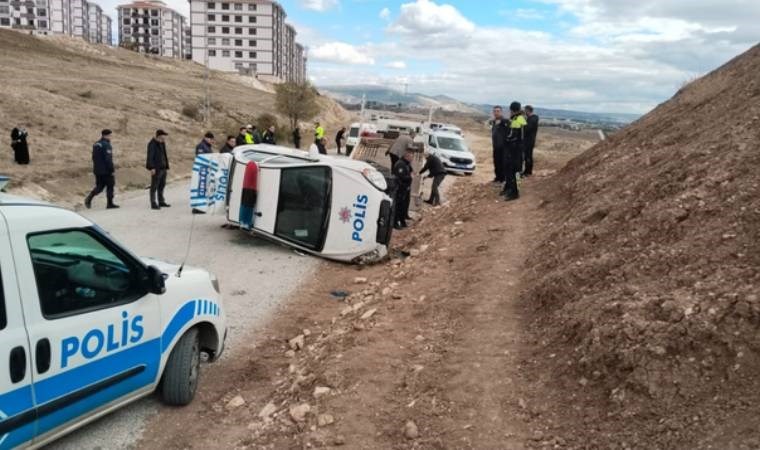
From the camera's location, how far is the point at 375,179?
1100 centimetres

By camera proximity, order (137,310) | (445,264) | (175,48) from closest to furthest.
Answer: (137,310) → (445,264) → (175,48)

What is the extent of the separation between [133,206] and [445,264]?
364 inches

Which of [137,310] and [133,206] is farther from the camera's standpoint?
[133,206]

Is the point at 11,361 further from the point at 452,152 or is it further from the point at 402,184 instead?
the point at 452,152

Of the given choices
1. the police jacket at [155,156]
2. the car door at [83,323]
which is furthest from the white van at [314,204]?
the car door at [83,323]

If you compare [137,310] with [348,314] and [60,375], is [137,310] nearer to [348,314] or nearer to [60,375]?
[60,375]

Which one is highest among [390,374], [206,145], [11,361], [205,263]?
[206,145]

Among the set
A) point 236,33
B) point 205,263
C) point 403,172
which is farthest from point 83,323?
point 236,33

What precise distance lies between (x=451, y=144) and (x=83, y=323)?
23.5 metres

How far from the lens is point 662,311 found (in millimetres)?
4645

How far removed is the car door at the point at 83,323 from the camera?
3.84 meters

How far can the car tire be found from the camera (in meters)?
5.20

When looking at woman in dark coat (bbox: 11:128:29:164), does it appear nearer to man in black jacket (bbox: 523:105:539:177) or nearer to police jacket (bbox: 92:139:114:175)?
police jacket (bbox: 92:139:114:175)

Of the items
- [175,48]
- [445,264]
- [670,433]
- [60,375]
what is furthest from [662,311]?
[175,48]
